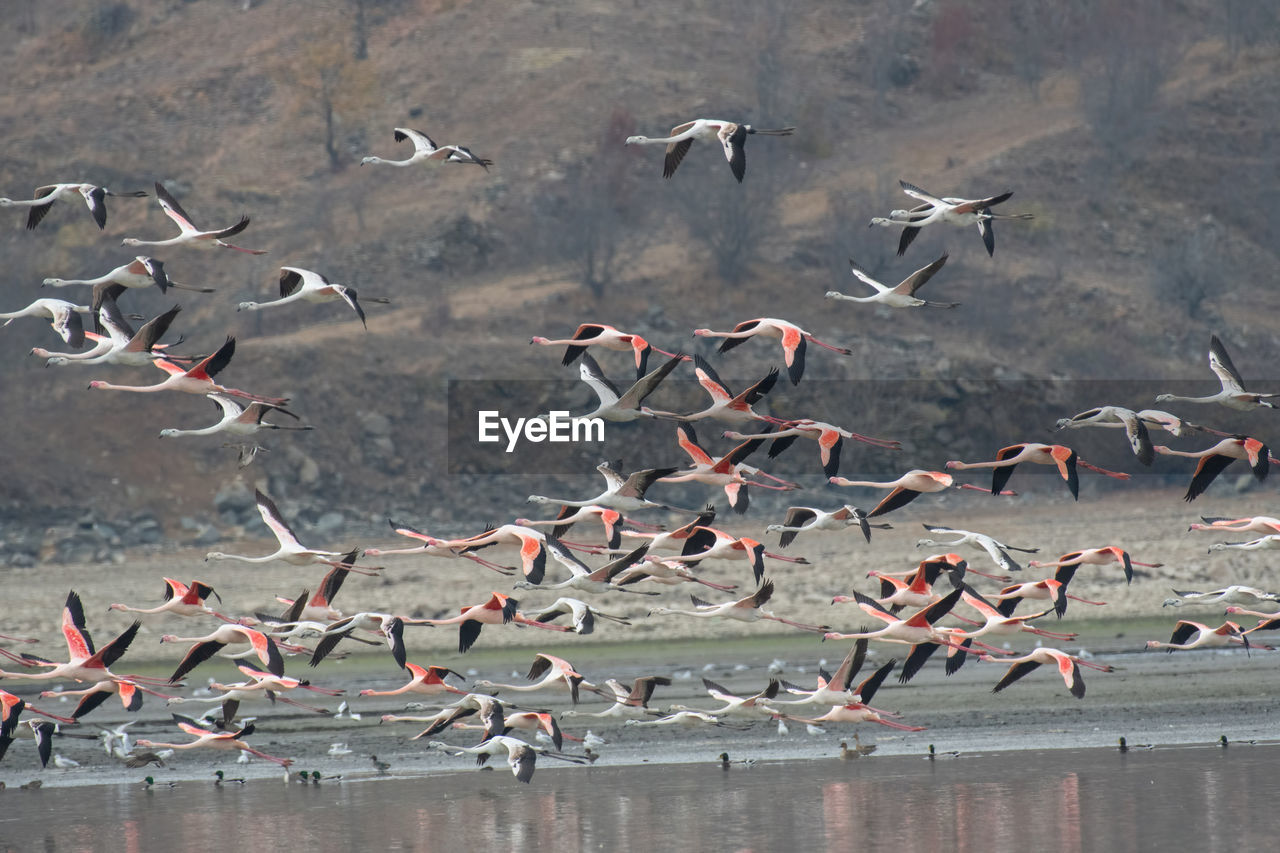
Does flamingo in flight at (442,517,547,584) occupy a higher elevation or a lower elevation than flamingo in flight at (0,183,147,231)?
lower

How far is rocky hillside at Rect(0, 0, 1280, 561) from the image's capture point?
4522 centimetres

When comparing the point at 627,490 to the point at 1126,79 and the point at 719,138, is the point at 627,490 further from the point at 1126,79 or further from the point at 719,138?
the point at 1126,79

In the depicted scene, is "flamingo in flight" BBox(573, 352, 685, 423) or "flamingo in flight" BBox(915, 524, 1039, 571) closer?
"flamingo in flight" BBox(573, 352, 685, 423)

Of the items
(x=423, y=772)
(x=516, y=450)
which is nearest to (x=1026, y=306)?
(x=516, y=450)

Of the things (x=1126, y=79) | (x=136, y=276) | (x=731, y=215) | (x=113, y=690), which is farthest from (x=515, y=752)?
(x=1126, y=79)

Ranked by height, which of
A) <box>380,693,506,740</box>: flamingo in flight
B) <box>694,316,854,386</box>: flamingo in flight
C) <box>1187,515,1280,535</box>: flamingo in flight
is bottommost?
<box>380,693,506,740</box>: flamingo in flight

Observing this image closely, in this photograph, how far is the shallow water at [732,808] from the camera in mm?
17422

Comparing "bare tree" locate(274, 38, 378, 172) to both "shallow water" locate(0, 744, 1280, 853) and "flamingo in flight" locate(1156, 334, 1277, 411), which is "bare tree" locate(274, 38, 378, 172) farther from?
"flamingo in flight" locate(1156, 334, 1277, 411)

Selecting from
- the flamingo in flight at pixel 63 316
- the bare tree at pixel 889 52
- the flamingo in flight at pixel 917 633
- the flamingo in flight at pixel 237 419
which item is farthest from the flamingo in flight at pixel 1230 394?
the bare tree at pixel 889 52

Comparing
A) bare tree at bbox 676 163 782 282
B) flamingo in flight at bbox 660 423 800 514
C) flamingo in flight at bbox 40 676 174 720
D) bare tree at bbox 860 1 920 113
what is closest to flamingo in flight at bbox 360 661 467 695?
flamingo in flight at bbox 40 676 174 720

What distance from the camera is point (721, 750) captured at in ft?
75.2

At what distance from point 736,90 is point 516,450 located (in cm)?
2684

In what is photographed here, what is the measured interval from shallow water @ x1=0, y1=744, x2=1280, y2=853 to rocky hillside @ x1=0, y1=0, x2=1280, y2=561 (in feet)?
65.2

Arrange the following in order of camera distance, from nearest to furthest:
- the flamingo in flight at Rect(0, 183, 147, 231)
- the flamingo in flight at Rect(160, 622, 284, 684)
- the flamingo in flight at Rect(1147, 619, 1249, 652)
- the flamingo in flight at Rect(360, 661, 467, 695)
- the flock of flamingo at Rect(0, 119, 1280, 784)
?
the flock of flamingo at Rect(0, 119, 1280, 784), the flamingo in flight at Rect(160, 622, 284, 684), the flamingo in flight at Rect(0, 183, 147, 231), the flamingo in flight at Rect(1147, 619, 1249, 652), the flamingo in flight at Rect(360, 661, 467, 695)
